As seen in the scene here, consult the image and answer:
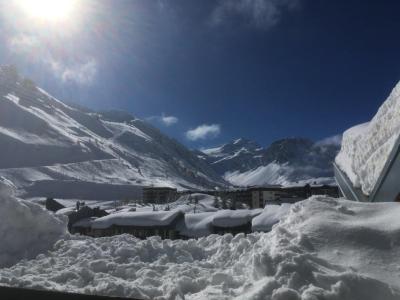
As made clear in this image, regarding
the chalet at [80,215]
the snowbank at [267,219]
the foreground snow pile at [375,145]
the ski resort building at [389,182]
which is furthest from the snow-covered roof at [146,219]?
the ski resort building at [389,182]

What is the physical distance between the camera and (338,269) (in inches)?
158

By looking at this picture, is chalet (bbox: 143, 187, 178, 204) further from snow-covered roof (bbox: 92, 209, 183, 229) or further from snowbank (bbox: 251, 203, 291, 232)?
snowbank (bbox: 251, 203, 291, 232)

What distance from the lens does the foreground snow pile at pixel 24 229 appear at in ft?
30.2

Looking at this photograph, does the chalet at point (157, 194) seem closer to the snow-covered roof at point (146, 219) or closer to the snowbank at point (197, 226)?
the snow-covered roof at point (146, 219)

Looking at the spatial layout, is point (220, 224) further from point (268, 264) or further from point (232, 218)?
point (268, 264)

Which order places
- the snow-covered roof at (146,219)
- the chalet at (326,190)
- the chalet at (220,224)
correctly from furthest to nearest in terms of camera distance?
the chalet at (326,190) → the snow-covered roof at (146,219) → the chalet at (220,224)

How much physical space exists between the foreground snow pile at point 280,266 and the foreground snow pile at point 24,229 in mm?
1383

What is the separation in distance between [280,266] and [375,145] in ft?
13.4

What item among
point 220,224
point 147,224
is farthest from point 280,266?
point 147,224

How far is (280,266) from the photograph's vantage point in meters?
4.14

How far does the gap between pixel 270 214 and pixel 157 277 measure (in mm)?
26902

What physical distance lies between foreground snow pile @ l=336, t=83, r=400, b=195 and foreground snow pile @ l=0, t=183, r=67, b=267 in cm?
670

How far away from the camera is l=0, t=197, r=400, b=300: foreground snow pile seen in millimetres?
3814

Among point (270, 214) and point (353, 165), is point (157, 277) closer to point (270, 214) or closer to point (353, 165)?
point (353, 165)
